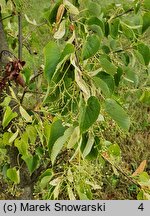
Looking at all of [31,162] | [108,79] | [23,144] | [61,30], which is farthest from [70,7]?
[31,162]

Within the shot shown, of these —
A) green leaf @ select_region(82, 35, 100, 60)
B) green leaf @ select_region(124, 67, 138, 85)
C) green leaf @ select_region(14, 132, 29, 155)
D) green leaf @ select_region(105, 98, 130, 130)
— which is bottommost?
green leaf @ select_region(14, 132, 29, 155)

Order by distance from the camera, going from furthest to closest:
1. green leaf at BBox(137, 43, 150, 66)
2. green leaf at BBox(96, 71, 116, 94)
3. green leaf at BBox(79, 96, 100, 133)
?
1. green leaf at BBox(137, 43, 150, 66)
2. green leaf at BBox(96, 71, 116, 94)
3. green leaf at BBox(79, 96, 100, 133)

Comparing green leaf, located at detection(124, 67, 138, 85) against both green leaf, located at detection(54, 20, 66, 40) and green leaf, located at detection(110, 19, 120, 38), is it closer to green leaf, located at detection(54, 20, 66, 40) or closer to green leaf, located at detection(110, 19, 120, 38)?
green leaf, located at detection(110, 19, 120, 38)

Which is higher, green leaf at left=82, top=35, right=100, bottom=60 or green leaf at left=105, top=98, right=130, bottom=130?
green leaf at left=82, top=35, right=100, bottom=60

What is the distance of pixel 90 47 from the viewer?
0.88 metres

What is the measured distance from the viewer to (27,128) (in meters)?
1.20

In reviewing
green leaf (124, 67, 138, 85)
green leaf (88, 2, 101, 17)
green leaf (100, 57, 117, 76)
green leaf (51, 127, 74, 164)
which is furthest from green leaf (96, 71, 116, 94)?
green leaf (124, 67, 138, 85)

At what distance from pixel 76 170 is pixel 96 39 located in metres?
0.32

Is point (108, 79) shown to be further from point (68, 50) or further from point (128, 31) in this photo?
point (128, 31)

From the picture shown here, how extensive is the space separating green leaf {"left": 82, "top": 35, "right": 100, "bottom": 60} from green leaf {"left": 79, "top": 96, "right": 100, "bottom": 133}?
0.10 metres

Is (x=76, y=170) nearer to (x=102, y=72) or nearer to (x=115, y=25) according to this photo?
(x=102, y=72)

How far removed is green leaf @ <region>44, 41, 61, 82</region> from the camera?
0.86 metres

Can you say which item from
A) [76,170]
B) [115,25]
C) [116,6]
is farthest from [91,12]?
[76,170]

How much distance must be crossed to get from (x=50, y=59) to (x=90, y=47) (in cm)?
8
